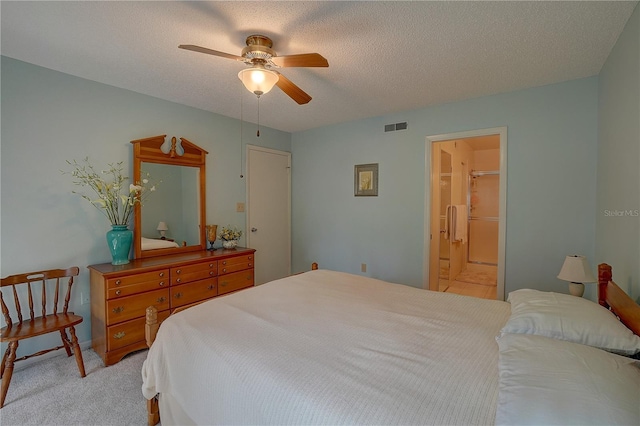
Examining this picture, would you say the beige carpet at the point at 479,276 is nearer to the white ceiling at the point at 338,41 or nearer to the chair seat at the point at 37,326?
the white ceiling at the point at 338,41

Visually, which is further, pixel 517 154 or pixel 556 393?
pixel 517 154

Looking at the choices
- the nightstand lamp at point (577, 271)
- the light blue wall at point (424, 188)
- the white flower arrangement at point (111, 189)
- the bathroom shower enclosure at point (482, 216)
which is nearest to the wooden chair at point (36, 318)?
the white flower arrangement at point (111, 189)

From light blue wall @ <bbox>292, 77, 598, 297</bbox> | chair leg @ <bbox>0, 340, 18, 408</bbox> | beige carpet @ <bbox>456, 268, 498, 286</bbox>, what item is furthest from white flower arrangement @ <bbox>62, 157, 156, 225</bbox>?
beige carpet @ <bbox>456, 268, 498, 286</bbox>

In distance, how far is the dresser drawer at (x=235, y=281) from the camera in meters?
3.23

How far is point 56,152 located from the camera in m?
2.50

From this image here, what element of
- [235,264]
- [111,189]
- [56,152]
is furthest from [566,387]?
[56,152]

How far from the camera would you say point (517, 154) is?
2.96 m

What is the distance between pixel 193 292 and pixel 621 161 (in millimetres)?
3628

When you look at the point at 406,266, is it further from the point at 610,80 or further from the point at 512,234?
the point at 610,80

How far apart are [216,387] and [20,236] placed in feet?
7.63

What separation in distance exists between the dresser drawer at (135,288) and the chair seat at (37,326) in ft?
0.98

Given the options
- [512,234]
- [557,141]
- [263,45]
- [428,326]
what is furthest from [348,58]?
[512,234]

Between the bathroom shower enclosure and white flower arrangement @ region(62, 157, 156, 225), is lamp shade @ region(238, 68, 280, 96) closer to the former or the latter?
white flower arrangement @ region(62, 157, 156, 225)

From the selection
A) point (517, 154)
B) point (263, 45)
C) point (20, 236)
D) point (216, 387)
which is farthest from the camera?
point (517, 154)
